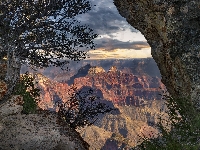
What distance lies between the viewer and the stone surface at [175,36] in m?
6.56

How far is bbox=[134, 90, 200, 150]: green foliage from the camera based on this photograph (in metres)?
5.27

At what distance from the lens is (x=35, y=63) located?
576 inches

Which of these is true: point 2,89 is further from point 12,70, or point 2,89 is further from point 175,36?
point 175,36

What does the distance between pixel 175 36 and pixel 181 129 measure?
2619 mm

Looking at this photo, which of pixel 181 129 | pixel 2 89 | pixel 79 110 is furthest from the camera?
pixel 79 110

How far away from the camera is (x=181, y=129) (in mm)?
5684

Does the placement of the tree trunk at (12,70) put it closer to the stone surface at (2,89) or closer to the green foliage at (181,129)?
the stone surface at (2,89)

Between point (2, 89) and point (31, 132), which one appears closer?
point (31, 132)

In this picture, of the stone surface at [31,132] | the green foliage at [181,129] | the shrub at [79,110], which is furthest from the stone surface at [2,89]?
the green foliage at [181,129]

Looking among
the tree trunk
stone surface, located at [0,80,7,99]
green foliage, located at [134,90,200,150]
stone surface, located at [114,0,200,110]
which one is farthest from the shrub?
green foliage, located at [134,90,200,150]

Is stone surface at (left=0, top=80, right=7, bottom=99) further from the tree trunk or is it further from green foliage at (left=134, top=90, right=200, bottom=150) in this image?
green foliage at (left=134, top=90, right=200, bottom=150)

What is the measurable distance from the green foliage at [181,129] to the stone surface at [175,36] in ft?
1.50

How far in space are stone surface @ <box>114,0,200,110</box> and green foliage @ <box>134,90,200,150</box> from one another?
0.46 meters

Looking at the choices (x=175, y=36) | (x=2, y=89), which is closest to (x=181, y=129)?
(x=175, y=36)
